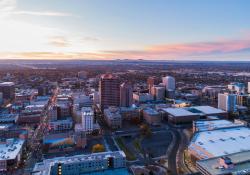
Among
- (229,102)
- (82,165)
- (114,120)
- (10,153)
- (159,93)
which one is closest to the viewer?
(82,165)

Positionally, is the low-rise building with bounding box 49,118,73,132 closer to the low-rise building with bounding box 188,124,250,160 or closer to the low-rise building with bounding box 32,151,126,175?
the low-rise building with bounding box 32,151,126,175

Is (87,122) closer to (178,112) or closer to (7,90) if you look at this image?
(178,112)

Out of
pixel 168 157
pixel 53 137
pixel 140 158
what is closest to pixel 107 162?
pixel 140 158

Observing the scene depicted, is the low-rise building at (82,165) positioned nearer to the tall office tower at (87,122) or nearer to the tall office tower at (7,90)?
the tall office tower at (87,122)

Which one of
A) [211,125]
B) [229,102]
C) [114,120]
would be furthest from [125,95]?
[229,102]

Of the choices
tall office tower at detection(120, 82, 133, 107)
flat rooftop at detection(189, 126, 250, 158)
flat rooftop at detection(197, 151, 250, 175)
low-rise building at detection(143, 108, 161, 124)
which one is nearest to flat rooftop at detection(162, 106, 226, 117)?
low-rise building at detection(143, 108, 161, 124)
